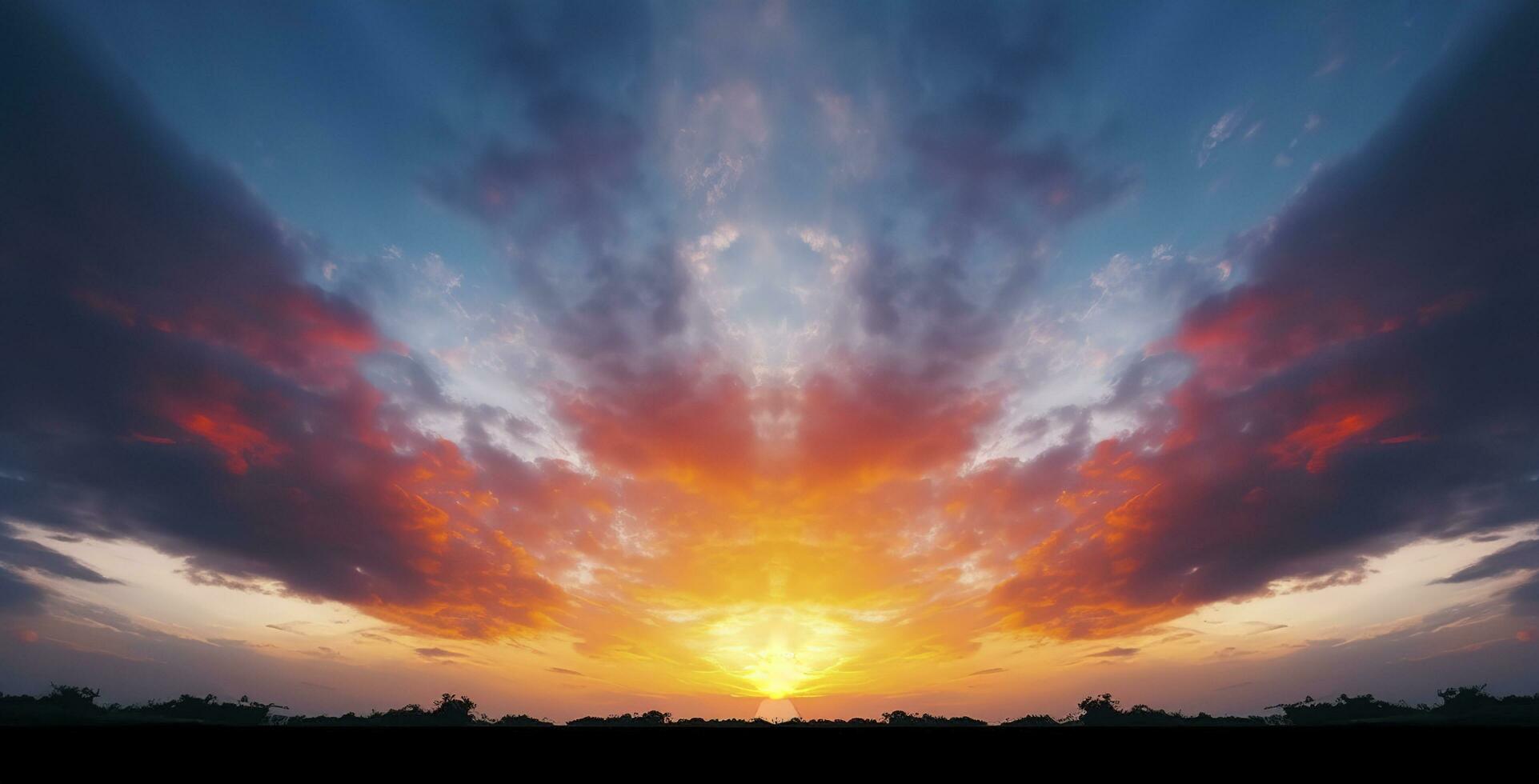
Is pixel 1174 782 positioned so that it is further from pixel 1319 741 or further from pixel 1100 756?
pixel 1319 741

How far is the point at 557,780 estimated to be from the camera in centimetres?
717

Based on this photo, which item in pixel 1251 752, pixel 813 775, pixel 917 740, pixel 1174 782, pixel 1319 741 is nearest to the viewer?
pixel 1174 782

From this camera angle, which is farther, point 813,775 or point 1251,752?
point 1251,752

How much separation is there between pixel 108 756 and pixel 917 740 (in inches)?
559

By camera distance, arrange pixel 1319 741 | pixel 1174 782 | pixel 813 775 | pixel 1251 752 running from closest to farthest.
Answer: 1. pixel 1174 782
2. pixel 813 775
3. pixel 1251 752
4. pixel 1319 741

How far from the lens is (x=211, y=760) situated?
7.90m

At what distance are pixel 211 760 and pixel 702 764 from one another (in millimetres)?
7939

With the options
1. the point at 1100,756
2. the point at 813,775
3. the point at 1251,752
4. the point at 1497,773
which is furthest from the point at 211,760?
the point at 1497,773

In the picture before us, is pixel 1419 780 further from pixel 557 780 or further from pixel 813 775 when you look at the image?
pixel 557 780

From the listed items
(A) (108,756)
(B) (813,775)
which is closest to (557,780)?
A: (B) (813,775)

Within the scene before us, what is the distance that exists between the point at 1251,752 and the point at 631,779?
10.0 m

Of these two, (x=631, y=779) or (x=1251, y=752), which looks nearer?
(x=631, y=779)

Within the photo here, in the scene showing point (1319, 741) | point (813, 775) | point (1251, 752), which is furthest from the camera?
point (1319, 741)

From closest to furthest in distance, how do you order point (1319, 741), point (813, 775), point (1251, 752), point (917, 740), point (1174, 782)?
point (1174, 782), point (813, 775), point (1251, 752), point (1319, 741), point (917, 740)
